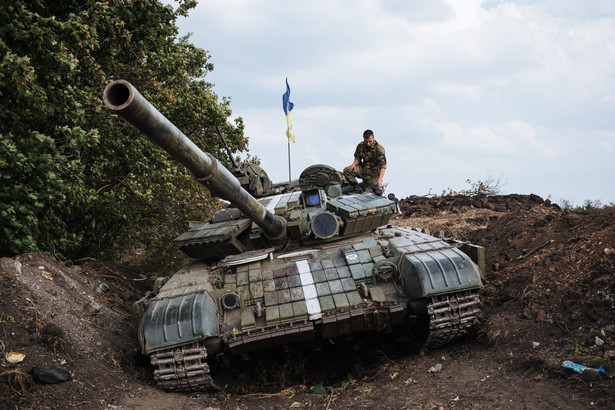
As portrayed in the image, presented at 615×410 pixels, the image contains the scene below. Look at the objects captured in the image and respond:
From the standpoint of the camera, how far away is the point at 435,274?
24.5 feet

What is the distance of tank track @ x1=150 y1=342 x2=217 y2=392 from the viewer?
22.6 ft

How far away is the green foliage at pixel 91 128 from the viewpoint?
8.91 meters

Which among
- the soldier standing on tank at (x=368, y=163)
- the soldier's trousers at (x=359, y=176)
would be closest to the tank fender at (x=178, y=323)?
the soldier's trousers at (x=359, y=176)

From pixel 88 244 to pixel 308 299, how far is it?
27.9 feet

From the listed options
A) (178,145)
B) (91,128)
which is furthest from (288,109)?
(178,145)

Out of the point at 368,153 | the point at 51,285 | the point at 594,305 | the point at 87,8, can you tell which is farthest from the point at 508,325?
the point at 87,8

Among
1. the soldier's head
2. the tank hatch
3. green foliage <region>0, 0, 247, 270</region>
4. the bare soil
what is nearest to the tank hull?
the tank hatch

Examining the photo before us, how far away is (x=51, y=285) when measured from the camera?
27.9 feet

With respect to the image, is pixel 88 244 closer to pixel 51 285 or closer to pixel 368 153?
pixel 51 285

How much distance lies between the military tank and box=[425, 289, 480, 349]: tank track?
0.05 feet

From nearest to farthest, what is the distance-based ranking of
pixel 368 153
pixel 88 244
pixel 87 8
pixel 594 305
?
pixel 594 305, pixel 87 8, pixel 368 153, pixel 88 244

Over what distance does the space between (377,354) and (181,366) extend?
11.5 ft

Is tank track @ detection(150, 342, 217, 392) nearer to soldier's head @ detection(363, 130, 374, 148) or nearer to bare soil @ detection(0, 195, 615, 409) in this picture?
bare soil @ detection(0, 195, 615, 409)

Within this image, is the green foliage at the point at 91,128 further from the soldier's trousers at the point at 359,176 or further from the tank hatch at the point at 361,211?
the tank hatch at the point at 361,211
